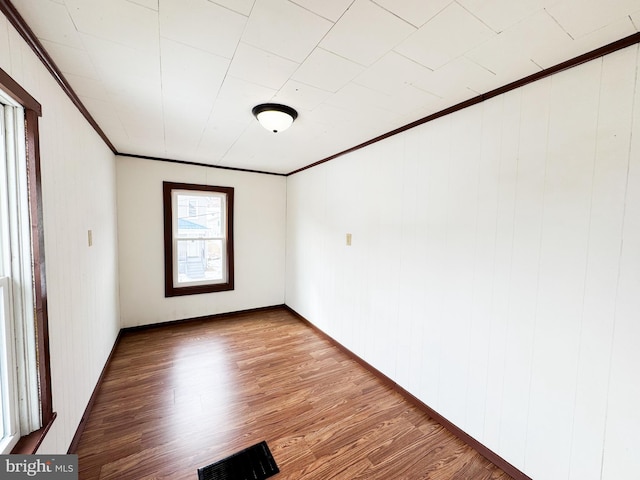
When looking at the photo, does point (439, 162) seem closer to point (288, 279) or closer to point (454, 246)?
point (454, 246)

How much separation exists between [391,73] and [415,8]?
0.45 m

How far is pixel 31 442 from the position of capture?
1153 millimetres

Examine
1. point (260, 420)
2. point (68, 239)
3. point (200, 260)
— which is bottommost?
point (260, 420)

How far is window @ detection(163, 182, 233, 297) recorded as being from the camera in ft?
12.3

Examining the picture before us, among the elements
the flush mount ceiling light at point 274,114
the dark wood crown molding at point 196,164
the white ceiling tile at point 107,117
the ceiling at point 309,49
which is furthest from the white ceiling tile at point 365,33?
the dark wood crown molding at point 196,164

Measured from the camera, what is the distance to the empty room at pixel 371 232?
1164 mm

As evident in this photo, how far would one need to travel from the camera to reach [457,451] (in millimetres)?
1775

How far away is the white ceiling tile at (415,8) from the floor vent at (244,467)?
2501mm

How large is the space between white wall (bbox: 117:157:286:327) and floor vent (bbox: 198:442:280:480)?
268 cm

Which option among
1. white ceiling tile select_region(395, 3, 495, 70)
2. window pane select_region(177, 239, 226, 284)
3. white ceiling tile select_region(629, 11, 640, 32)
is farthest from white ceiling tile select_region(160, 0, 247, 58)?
window pane select_region(177, 239, 226, 284)

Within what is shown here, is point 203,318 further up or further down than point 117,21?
further down

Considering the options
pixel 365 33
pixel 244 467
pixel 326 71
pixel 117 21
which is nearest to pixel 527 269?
pixel 365 33

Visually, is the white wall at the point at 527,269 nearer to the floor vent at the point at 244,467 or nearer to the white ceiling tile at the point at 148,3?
the floor vent at the point at 244,467

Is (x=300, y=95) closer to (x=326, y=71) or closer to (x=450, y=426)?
(x=326, y=71)
